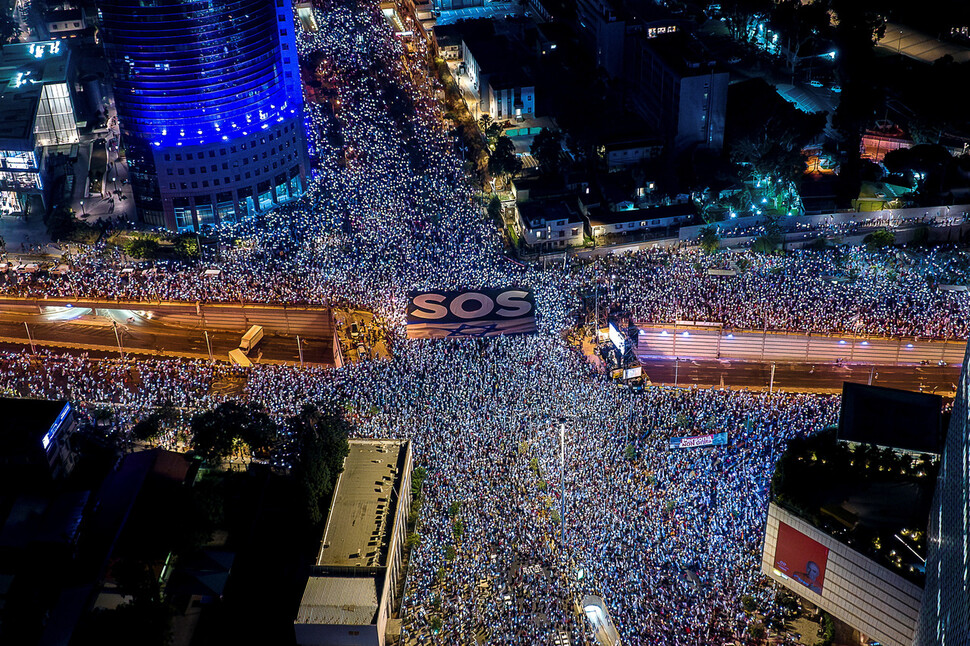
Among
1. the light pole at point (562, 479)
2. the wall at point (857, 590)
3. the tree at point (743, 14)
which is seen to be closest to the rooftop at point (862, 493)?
the wall at point (857, 590)

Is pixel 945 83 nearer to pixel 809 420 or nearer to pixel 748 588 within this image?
pixel 809 420

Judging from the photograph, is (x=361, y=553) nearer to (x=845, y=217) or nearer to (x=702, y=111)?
(x=845, y=217)

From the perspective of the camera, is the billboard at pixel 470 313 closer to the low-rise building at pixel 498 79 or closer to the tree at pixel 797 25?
the low-rise building at pixel 498 79

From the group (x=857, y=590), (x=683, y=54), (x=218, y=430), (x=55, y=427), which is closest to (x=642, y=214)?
(x=683, y=54)

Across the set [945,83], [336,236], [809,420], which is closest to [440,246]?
[336,236]

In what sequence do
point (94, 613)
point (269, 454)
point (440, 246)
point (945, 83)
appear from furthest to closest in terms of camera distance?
1. point (945, 83)
2. point (440, 246)
3. point (269, 454)
4. point (94, 613)

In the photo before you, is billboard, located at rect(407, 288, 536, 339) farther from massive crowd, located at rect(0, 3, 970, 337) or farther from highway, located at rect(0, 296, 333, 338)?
highway, located at rect(0, 296, 333, 338)
